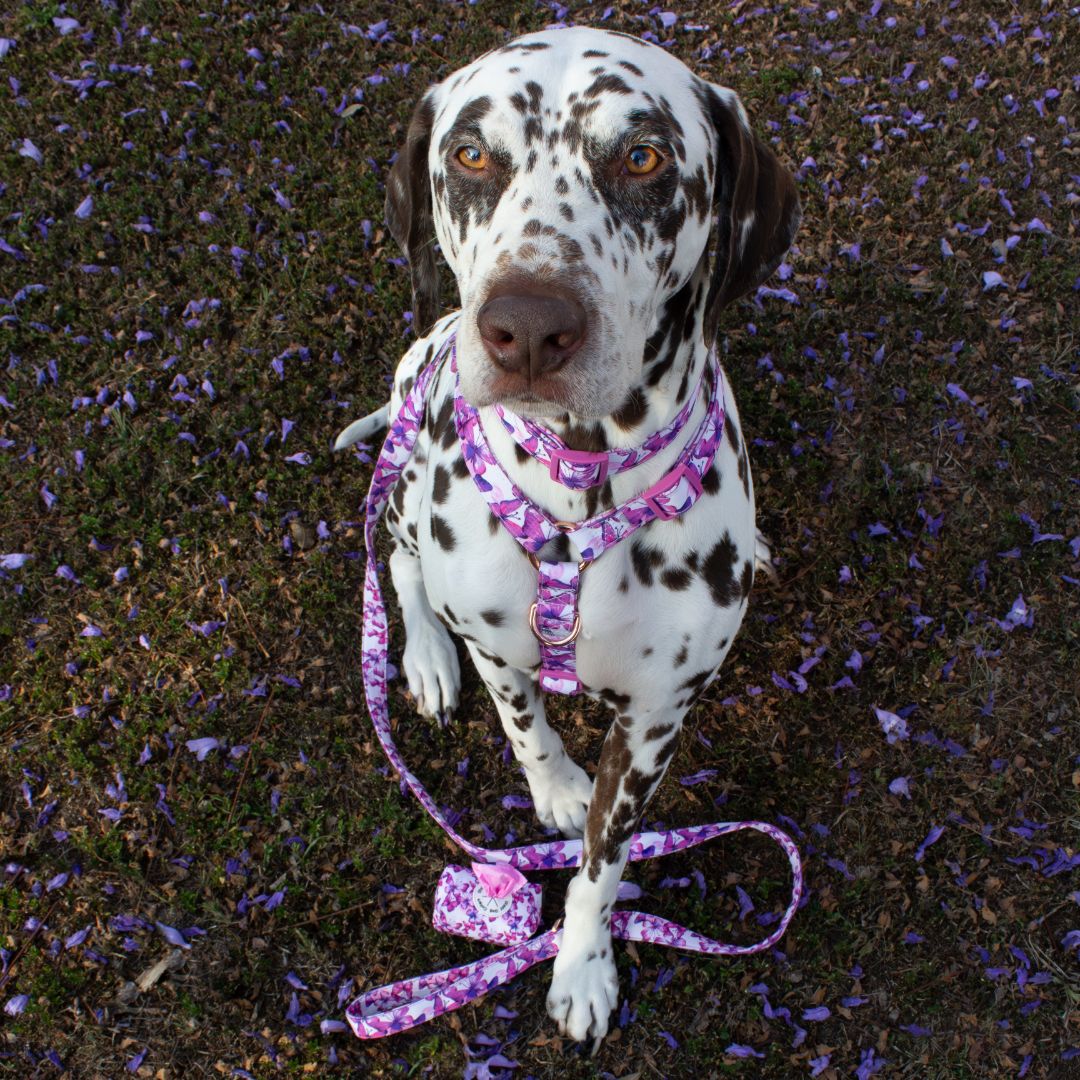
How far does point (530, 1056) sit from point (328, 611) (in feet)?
6.80

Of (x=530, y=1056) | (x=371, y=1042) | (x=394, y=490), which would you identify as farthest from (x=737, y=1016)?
(x=394, y=490)

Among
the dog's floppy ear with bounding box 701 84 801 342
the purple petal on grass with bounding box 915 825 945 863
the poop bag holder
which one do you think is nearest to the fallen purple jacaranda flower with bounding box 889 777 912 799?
the purple petal on grass with bounding box 915 825 945 863

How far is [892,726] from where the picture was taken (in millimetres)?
4203

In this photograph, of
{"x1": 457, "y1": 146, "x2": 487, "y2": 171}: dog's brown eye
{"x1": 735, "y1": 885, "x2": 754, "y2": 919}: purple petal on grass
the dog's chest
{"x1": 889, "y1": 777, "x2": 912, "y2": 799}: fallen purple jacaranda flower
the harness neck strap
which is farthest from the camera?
{"x1": 889, "y1": 777, "x2": 912, "y2": 799}: fallen purple jacaranda flower

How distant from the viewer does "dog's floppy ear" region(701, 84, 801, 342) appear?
2453 mm

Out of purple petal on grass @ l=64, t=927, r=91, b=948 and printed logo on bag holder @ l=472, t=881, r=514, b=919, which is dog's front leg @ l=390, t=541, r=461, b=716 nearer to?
printed logo on bag holder @ l=472, t=881, r=514, b=919

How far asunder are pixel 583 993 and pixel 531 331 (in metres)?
2.61

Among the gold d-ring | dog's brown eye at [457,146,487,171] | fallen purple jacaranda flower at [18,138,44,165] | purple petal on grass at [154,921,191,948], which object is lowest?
purple petal on grass at [154,921,191,948]

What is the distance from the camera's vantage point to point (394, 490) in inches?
148

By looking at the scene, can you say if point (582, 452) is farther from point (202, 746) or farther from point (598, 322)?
point (202, 746)

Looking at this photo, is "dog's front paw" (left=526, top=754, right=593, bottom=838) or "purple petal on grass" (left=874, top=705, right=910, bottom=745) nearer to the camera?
"dog's front paw" (left=526, top=754, right=593, bottom=838)

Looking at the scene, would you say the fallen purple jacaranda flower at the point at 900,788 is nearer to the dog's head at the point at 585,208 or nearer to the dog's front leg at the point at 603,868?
the dog's front leg at the point at 603,868

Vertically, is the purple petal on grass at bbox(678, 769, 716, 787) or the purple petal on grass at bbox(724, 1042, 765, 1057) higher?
the purple petal on grass at bbox(678, 769, 716, 787)

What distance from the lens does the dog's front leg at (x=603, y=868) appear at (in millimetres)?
3174
